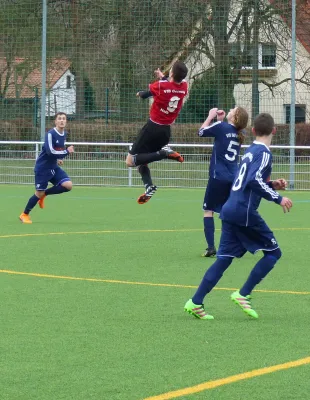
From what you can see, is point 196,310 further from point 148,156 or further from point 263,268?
point 148,156

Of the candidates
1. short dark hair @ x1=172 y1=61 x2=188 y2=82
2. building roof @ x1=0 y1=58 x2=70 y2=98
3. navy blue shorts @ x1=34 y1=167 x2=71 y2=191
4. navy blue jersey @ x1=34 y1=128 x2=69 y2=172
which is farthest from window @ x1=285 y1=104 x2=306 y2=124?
short dark hair @ x1=172 y1=61 x2=188 y2=82

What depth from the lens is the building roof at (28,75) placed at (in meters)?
27.2

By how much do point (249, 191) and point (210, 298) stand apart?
1546 millimetres

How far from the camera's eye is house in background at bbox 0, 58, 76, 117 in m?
27.1

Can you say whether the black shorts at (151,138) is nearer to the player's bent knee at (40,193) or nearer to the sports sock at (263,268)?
the player's bent knee at (40,193)

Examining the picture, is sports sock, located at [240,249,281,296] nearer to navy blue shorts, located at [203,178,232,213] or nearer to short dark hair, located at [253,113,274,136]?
short dark hair, located at [253,113,274,136]

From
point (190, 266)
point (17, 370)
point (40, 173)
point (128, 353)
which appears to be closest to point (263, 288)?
point (190, 266)

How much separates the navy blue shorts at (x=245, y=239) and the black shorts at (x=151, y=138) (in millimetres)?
5333

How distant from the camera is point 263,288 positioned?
9.80 metres

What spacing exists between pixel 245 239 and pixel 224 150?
378 centimetres

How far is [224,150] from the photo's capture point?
1174cm

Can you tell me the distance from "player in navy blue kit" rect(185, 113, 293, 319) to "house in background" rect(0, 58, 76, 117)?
19017mm

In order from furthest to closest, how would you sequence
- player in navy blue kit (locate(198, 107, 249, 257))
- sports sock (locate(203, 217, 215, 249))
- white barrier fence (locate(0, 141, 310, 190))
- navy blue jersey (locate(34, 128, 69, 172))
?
white barrier fence (locate(0, 141, 310, 190)) < navy blue jersey (locate(34, 128, 69, 172)) < sports sock (locate(203, 217, 215, 249)) < player in navy blue kit (locate(198, 107, 249, 257))

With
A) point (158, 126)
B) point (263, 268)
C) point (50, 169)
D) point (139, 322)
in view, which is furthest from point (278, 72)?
point (139, 322)
